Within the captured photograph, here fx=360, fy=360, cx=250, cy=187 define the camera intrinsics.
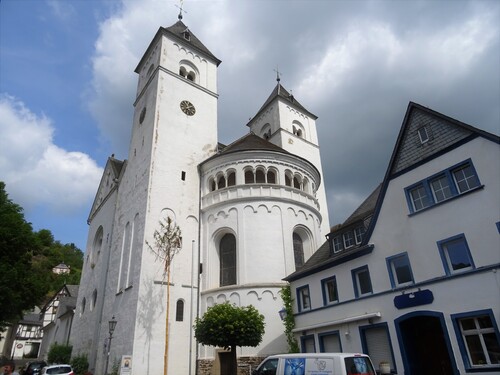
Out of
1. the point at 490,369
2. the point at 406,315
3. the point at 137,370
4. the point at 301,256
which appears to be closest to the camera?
the point at 490,369

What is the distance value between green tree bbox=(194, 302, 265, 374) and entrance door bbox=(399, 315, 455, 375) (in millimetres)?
7372

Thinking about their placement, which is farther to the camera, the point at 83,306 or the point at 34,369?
the point at 83,306

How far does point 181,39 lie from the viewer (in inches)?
1452

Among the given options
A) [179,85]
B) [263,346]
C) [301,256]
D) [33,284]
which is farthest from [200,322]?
[179,85]

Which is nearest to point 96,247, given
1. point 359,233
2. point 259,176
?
point 259,176

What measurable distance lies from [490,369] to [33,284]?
2976cm

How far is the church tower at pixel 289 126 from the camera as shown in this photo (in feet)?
139

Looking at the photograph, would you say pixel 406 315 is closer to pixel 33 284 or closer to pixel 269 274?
pixel 269 274

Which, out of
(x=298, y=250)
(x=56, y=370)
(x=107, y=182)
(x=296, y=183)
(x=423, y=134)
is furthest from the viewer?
(x=107, y=182)

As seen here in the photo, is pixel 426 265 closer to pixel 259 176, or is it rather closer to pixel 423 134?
pixel 423 134

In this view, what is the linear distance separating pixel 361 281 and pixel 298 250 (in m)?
9.24

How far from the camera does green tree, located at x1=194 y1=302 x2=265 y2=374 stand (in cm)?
1827

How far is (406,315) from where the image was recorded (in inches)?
575

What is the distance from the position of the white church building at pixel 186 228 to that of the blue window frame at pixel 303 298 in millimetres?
2059
